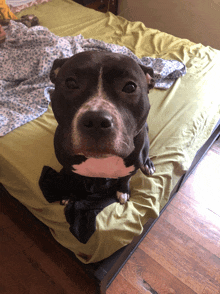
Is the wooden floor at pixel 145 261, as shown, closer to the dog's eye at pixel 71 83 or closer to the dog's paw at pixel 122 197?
the dog's paw at pixel 122 197

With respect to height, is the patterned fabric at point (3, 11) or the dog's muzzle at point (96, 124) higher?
the dog's muzzle at point (96, 124)

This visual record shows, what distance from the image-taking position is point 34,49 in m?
1.46

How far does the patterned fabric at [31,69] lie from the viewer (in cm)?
127

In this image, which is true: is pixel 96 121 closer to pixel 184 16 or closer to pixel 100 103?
pixel 100 103

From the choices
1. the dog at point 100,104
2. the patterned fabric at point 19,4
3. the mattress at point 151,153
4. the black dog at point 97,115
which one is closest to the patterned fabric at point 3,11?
the patterned fabric at point 19,4

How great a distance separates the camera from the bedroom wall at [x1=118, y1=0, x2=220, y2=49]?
8.66 ft

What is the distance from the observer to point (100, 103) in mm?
582

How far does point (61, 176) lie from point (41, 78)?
30.7 inches

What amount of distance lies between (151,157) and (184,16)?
2651mm

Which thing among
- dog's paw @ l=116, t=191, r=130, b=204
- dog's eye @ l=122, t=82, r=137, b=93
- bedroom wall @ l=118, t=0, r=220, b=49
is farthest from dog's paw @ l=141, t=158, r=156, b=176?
bedroom wall @ l=118, t=0, r=220, b=49

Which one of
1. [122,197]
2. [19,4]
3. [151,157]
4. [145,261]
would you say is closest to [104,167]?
[122,197]

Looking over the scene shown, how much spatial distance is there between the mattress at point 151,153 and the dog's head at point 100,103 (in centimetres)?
39

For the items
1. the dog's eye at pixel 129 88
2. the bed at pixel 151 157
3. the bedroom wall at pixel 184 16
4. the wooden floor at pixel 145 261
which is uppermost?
the dog's eye at pixel 129 88

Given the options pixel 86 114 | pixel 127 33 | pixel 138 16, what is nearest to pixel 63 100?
pixel 86 114
